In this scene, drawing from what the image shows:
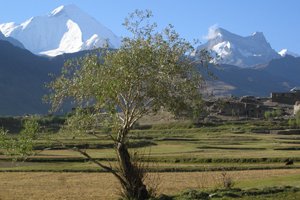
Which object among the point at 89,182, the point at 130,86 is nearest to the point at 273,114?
the point at 89,182

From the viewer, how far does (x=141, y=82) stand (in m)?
30.5

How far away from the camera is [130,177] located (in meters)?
29.8

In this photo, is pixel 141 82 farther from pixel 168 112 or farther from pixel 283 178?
pixel 283 178

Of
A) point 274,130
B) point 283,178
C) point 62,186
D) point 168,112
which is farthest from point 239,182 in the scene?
point 274,130

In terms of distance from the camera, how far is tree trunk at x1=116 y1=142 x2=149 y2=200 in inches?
1166

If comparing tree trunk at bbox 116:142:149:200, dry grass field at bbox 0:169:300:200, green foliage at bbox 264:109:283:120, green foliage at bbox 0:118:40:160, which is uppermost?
green foliage at bbox 0:118:40:160

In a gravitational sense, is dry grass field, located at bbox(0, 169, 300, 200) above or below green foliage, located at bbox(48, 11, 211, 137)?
below

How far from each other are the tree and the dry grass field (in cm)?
547

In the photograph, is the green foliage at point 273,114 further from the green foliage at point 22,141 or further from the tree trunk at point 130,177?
the green foliage at point 22,141

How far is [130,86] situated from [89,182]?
616 inches

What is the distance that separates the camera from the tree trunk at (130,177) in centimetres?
2961

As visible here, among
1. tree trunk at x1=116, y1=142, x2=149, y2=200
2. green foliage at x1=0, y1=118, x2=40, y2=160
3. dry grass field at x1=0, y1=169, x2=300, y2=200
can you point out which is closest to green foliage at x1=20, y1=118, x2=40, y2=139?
green foliage at x1=0, y1=118, x2=40, y2=160

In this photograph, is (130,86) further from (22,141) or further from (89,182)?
(89,182)

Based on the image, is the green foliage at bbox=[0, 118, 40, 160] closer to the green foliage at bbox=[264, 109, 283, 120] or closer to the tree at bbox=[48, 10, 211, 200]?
the tree at bbox=[48, 10, 211, 200]
